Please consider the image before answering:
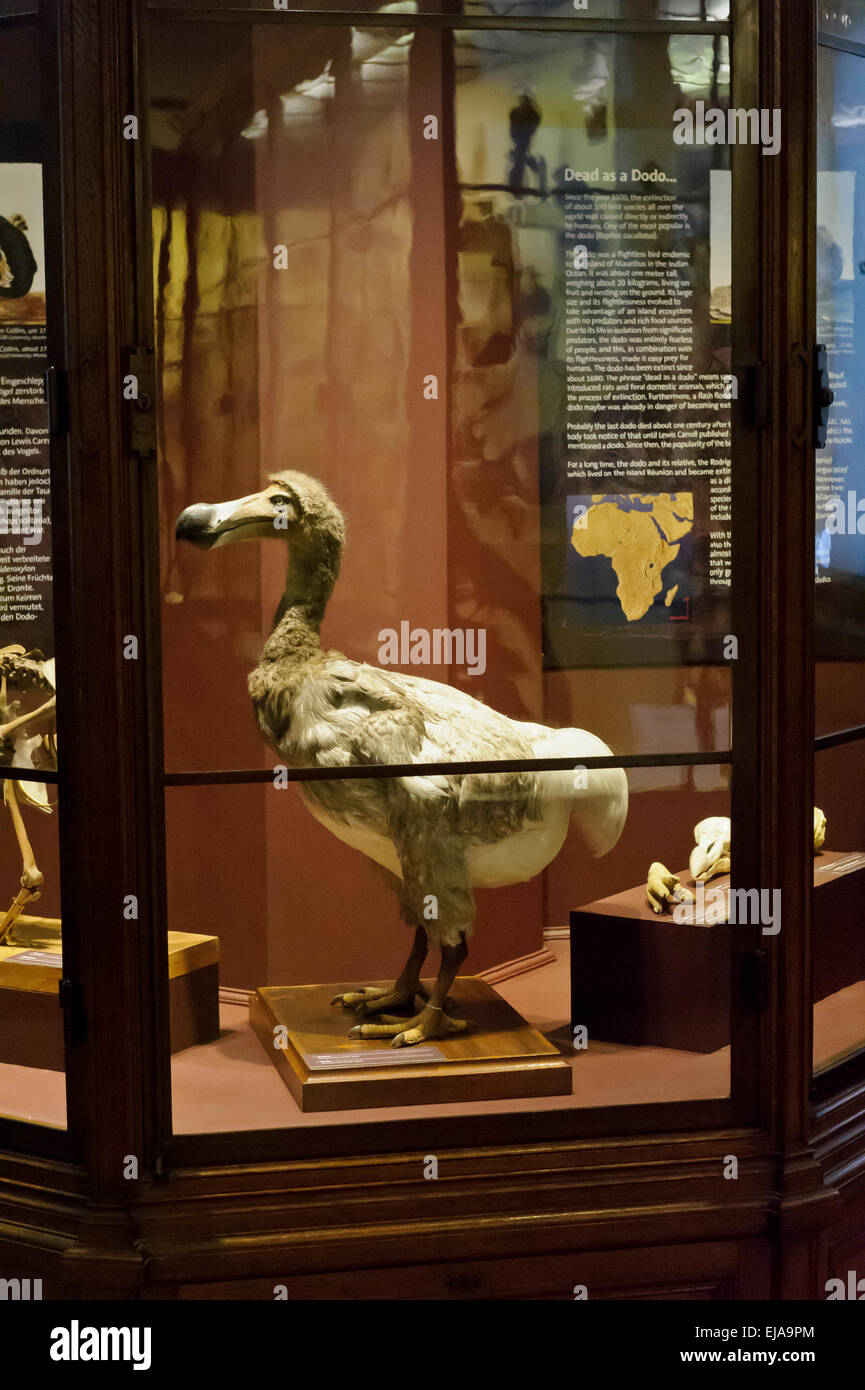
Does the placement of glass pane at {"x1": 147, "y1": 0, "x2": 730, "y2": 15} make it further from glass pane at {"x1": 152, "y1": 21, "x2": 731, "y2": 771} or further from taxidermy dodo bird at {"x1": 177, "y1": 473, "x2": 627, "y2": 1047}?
taxidermy dodo bird at {"x1": 177, "y1": 473, "x2": 627, "y2": 1047}

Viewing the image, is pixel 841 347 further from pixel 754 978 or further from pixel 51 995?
pixel 51 995

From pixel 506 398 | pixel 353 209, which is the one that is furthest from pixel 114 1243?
pixel 353 209

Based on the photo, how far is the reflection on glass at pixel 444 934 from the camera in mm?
2541

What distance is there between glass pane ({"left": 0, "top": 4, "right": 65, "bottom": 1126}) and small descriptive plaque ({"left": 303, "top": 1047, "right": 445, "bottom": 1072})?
0.42m

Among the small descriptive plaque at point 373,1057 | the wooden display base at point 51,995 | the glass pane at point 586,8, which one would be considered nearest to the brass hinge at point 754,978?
the small descriptive plaque at point 373,1057

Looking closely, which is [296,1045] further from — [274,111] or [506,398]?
[274,111]

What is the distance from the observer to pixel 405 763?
2.57 meters

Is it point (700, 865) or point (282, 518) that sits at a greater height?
point (282, 518)

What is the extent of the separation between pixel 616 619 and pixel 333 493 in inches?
20.7

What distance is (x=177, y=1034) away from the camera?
248cm

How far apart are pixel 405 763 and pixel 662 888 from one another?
53 cm

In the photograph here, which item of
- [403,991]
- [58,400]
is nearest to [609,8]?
[58,400]

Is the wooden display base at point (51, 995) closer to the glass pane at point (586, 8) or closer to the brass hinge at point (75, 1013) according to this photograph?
the brass hinge at point (75, 1013)

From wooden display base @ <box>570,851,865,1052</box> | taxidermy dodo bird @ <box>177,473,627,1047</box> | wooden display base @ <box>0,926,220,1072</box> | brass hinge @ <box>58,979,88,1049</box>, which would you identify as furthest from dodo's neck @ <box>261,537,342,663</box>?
wooden display base @ <box>570,851,865,1052</box>
